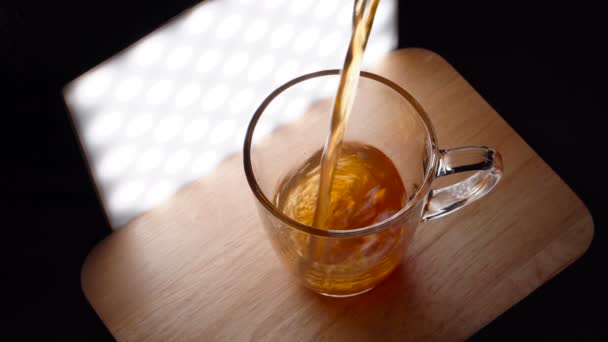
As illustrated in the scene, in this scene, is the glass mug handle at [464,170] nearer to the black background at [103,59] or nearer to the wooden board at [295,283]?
the wooden board at [295,283]

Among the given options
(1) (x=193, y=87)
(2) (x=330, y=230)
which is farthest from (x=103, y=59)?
(2) (x=330, y=230)

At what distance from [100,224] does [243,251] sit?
0.30 metres

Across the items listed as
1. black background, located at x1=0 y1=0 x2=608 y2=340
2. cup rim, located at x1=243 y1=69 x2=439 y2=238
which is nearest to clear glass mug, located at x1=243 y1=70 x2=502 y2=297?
cup rim, located at x1=243 y1=69 x2=439 y2=238

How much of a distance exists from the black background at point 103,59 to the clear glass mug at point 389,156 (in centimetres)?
16

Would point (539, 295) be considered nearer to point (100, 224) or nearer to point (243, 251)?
point (243, 251)

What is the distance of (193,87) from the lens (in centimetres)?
87

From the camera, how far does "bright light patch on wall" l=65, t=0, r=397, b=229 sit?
0.81 meters

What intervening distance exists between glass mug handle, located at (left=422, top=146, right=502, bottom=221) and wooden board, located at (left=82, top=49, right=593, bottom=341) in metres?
0.09

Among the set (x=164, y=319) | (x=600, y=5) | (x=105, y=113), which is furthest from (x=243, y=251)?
(x=600, y=5)

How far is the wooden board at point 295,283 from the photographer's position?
0.86m

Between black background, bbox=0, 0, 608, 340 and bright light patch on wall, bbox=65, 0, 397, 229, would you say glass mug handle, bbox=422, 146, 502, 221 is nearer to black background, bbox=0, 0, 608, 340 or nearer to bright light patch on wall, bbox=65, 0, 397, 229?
bright light patch on wall, bbox=65, 0, 397, 229

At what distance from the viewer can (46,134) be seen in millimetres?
954

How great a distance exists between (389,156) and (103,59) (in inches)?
12.4

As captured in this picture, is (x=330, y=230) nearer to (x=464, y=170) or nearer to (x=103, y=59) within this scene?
(x=464, y=170)
